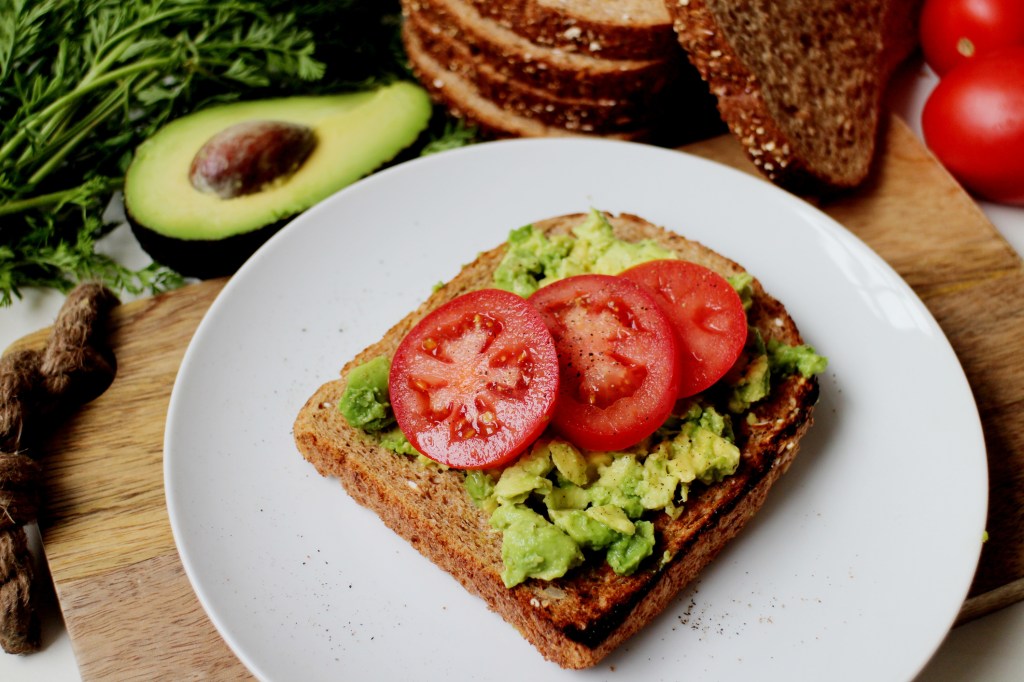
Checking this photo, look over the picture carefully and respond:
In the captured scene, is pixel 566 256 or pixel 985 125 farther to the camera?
pixel 985 125

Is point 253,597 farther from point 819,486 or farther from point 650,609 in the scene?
point 819,486

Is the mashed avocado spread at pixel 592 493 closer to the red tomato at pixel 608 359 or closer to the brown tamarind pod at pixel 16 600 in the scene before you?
the red tomato at pixel 608 359

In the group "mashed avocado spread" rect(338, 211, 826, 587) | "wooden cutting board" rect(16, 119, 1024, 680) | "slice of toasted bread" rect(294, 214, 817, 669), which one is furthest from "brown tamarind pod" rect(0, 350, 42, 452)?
"mashed avocado spread" rect(338, 211, 826, 587)

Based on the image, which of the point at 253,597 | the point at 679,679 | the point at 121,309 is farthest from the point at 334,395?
the point at 679,679

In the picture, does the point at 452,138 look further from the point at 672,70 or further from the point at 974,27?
the point at 974,27

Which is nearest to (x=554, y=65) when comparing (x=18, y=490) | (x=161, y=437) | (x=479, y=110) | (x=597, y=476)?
(x=479, y=110)

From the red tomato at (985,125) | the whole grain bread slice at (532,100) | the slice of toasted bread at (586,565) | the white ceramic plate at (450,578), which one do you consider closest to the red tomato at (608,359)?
the slice of toasted bread at (586,565)
